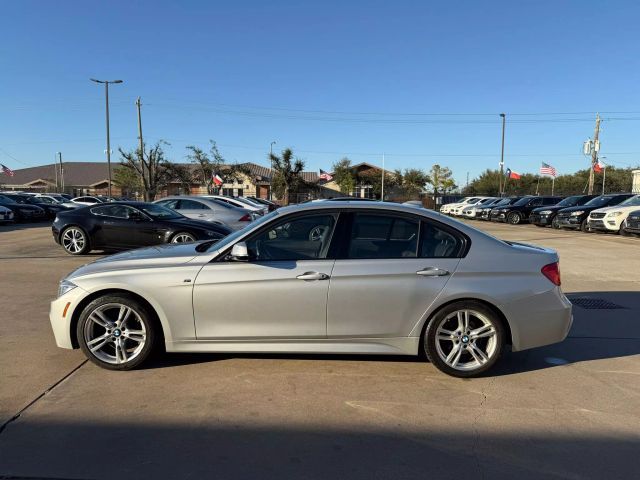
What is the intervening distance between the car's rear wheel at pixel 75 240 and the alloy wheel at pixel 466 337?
383 inches

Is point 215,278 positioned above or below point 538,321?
above

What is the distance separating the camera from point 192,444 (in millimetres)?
3221

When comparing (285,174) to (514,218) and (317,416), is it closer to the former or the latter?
(514,218)

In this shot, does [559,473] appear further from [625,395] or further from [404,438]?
[625,395]

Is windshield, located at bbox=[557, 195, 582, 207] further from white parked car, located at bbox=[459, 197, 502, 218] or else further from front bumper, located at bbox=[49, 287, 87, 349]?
front bumper, located at bbox=[49, 287, 87, 349]

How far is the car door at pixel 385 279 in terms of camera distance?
4184 mm

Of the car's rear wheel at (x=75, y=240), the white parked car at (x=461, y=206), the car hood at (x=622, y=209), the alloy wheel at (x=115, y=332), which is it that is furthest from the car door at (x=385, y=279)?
the white parked car at (x=461, y=206)

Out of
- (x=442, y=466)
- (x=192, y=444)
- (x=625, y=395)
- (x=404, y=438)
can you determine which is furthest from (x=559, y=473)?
(x=192, y=444)

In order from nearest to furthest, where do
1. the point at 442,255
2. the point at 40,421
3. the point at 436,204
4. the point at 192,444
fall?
the point at 192,444 < the point at 40,421 < the point at 442,255 < the point at 436,204

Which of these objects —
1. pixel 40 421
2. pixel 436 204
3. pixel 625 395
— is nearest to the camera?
pixel 40 421

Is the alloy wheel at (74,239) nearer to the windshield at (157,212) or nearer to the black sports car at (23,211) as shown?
the windshield at (157,212)

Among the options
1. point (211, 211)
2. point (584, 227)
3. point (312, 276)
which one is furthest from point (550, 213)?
point (312, 276)

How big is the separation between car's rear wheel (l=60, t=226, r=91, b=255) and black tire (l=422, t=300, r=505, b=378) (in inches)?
381

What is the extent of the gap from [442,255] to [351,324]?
1.03 meters
